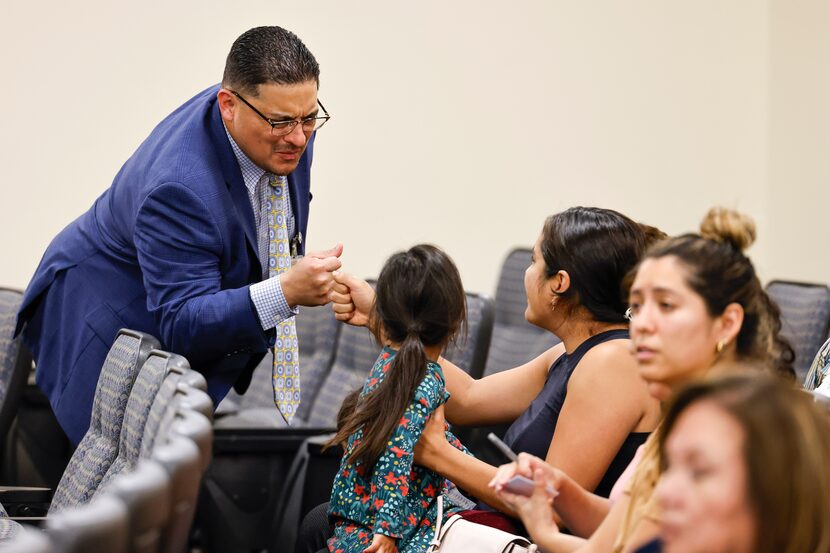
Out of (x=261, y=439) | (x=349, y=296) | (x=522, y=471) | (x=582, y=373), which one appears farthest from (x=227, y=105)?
(x=522, y=471)

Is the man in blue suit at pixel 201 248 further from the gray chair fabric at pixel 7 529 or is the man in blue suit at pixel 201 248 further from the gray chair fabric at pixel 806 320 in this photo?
the gray chair fabric at pixel 806 320

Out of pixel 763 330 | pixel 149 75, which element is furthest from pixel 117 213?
pixel 149 75

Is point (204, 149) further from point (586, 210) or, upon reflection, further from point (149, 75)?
point (149, 75)

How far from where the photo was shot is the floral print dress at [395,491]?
6.89ft

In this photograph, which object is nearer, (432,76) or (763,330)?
(763,330)

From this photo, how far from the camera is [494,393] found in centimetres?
254

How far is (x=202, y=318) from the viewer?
8.27 ft

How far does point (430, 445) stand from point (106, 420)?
2.57ft

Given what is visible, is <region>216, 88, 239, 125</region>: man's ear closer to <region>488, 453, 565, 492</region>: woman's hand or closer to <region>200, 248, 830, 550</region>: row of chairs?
<region>200, 248, 830, 550</region>: row of chairs

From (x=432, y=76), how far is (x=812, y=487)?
5.18m

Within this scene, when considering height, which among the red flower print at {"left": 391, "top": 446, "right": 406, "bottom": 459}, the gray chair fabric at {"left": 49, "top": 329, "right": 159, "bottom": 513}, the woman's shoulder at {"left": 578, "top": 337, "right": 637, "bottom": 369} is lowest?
the gray chair fabric at {"left": 49, "top": 329, "right": 159, "bottom": 513}

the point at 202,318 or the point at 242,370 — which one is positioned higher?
the point at 202,318

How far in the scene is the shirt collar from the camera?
2748 mm

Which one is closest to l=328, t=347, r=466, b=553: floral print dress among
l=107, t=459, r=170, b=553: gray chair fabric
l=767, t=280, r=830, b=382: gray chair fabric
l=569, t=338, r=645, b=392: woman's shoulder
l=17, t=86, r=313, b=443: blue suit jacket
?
l=569, t=338, r=645, b=392: woman's shoulder
